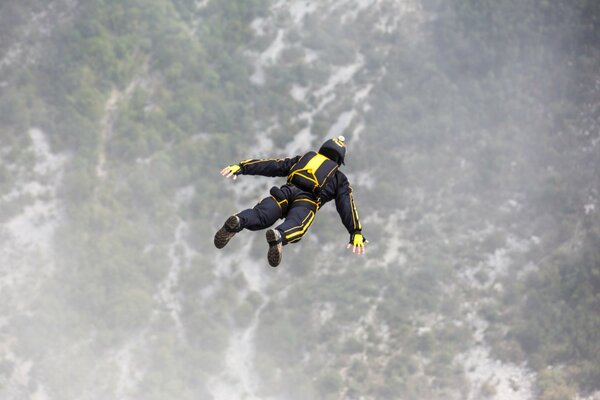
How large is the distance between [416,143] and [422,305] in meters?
20.3

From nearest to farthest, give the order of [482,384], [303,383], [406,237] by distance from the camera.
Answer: [482,384] < [303,383] < [406,237]

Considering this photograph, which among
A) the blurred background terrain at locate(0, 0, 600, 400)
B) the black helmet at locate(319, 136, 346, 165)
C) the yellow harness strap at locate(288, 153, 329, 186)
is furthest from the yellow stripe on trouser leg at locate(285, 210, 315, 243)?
the blurred background terrain at locate(0, 0, 600, 400)

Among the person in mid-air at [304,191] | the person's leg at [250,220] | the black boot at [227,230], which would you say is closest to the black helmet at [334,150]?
the person in mid-air at [304,191]

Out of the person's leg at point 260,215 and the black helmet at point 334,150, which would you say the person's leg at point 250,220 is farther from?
the black helmet at point 334,150

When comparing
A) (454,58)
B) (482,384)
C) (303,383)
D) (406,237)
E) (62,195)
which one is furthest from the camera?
(454,58)

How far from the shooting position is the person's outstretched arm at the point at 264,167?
25.7m

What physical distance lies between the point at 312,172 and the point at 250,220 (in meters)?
2.37

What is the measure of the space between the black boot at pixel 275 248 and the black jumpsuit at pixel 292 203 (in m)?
0.55

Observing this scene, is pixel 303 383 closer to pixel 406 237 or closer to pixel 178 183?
pixel 406 237

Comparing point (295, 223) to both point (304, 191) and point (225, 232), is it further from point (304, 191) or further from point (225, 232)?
point (225, 232)

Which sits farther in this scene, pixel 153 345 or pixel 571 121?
pixel 571 121

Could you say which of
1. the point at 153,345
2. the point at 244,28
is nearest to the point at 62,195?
the point at 153,345

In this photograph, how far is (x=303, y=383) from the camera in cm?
8531

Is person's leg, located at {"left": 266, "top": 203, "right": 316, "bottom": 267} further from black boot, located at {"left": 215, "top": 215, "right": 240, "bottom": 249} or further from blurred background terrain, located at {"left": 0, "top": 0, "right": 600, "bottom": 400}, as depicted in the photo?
blurred background terrain, located at {"left": 0, "top": 0, "right": 600, "bottom": 400}
